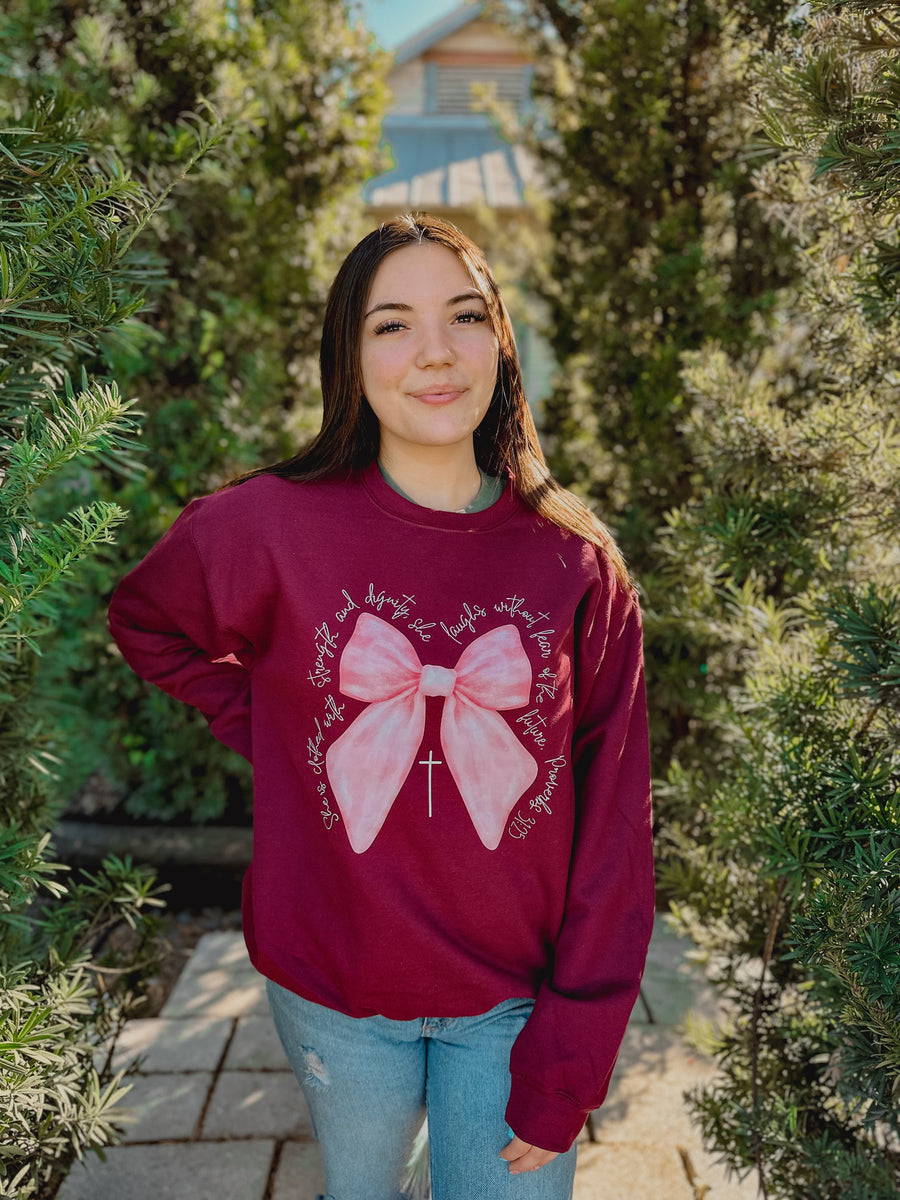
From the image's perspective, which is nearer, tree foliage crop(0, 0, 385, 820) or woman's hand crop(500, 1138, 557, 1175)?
woman's hand crop(500, 1138, 557, 1175)

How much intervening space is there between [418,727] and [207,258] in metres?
2.81

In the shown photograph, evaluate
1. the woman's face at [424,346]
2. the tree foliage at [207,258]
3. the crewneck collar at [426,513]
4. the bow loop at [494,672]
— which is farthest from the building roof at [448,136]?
the bow loop at [494,672]

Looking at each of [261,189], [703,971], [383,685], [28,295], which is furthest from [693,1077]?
[261,189]

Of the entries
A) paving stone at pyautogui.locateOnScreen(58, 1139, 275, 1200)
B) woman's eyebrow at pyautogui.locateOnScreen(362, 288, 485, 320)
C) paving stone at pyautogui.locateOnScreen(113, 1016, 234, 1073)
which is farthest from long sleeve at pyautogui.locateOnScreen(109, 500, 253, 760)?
paving stone at pyautogui.locateOnScreen(113, 1016, 234, 1073)

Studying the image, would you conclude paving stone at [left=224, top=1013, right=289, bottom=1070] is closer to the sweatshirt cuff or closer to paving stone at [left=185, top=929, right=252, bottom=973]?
paving stone at [left=185, top=929, right=252, bottom=973]

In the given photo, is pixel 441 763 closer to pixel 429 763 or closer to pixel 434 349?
pixel 429 763

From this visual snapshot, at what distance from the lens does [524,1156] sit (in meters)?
1.53

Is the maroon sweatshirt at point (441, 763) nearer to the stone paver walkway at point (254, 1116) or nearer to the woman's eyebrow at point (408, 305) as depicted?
the woman's eyebrow at point (408, 305)

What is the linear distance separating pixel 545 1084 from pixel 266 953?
54cm

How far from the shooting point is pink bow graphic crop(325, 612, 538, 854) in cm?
157

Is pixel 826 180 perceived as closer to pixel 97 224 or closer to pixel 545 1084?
pixel 97 224

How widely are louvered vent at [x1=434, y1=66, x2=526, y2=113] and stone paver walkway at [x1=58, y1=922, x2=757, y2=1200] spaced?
11789 millimetres

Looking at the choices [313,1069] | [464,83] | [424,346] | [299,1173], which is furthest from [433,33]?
[313,1069]

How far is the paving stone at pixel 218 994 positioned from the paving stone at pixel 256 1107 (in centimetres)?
32
